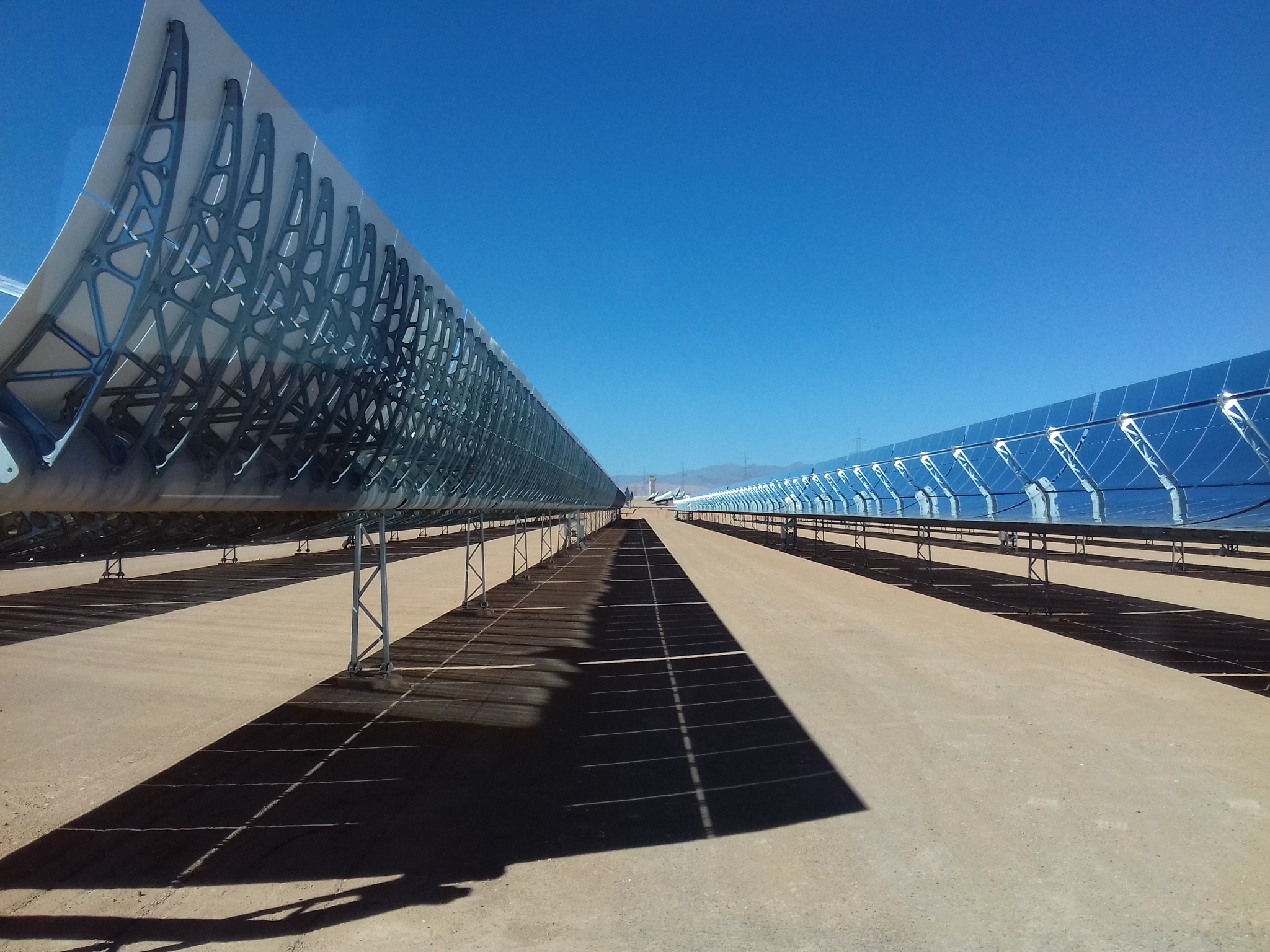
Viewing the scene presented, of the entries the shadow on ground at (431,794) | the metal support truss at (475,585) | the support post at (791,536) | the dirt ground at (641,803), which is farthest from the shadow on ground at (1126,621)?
the support post at (791,536)

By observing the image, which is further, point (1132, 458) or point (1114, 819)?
point (1132, 458)

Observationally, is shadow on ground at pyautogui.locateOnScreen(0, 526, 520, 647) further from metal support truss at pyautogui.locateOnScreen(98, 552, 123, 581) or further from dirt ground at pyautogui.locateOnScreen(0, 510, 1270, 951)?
dirt ground at pyautogui.locateOnScreen(0, 510, 1270, 951)

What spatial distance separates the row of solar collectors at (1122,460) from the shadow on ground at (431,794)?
8.13 meters

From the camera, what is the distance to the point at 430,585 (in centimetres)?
2838

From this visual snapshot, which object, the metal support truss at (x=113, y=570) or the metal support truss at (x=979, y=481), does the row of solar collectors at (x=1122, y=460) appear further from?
the metal support truss at (x=113, y=570)

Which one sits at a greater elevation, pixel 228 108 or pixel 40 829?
pixel 228 108

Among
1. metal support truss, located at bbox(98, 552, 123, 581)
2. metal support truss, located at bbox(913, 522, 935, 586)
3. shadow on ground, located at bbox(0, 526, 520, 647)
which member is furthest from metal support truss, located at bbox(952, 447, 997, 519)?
metal support truss, located at bbox(98, 552, 123, 581)

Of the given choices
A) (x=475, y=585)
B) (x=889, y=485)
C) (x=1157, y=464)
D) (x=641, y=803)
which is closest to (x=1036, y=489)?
(x=1157, y=464)

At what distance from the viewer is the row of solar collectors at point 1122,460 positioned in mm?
14273

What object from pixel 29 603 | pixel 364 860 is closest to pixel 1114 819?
pixel 364 860

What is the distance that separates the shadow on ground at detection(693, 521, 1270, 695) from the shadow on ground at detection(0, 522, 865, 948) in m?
8.05

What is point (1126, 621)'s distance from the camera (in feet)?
63.4

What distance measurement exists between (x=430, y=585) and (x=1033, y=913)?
81.7ft

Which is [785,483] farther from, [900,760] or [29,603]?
[900,760]
